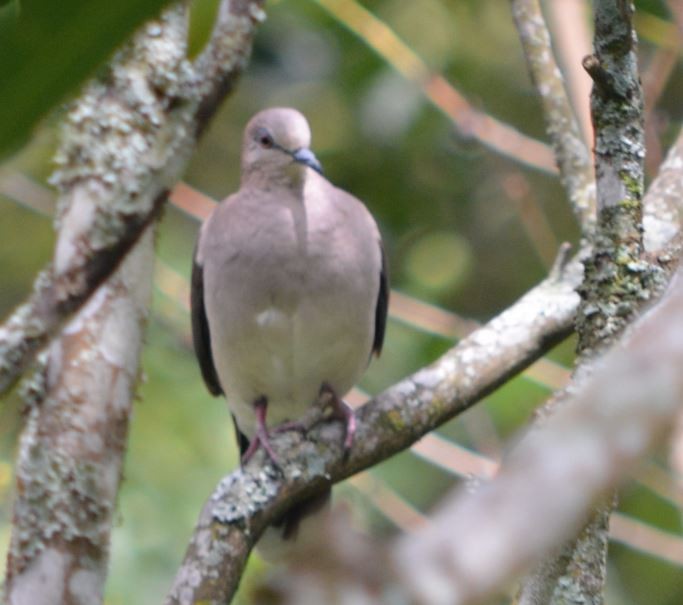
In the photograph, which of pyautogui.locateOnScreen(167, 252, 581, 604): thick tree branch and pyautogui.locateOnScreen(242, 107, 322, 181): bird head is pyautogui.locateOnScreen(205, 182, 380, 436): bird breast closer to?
pyautogui.locateOnScreen(242, 107, 322, 181): bird head

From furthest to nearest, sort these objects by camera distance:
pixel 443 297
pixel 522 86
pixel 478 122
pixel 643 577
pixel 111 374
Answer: pixel 522 86
pixel 443 297
pixel 643 577
pixel 478 122
pixel 111 374

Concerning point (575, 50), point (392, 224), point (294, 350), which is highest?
point (575, 50)

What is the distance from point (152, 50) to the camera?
9.59 ft

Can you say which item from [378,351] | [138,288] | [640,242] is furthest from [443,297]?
[640,242]

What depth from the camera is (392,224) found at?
20.6ft

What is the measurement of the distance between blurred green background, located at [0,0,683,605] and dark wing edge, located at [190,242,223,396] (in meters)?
0.64

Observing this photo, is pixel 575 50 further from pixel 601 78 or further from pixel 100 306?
pixel 601 78

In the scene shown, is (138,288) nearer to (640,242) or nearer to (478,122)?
(640,242)

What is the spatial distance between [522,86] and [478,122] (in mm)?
1867

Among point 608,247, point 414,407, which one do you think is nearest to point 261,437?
point 414,407

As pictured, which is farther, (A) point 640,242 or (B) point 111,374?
(B) point 111,374

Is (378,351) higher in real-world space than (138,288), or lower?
lower

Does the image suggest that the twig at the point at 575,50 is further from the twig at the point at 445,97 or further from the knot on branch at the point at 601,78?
the knot on branch at the point at 601,78

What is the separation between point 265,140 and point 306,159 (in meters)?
0.26
